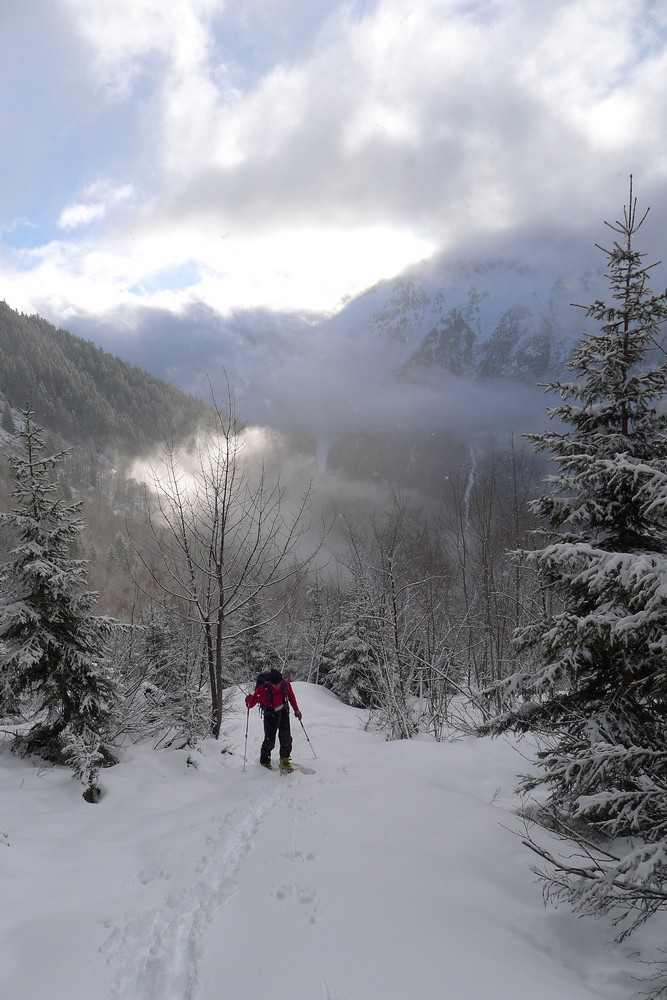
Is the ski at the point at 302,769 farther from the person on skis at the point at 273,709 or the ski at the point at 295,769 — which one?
the person on skis at the point at 273,709

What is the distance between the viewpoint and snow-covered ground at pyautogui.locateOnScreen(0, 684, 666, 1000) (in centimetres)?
274

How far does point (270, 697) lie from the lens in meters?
8.05

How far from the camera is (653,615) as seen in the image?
2.83m

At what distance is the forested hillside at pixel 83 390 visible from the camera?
455 feet

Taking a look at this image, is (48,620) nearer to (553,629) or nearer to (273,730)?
(273,730)

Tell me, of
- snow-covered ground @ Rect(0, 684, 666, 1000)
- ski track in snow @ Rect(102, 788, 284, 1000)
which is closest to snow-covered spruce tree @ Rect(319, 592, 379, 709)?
→ snow-covered ground @ Rect(0, 684, 666, 1000)

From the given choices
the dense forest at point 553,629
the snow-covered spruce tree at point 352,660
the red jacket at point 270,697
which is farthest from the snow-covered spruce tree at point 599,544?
the snow-covered spruce tree at point 352,660

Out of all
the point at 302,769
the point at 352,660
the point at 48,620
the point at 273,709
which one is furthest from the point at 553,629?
the point at 352,660

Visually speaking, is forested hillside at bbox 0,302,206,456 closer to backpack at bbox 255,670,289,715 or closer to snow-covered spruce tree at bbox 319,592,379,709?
snow-covered spruce tree at bbox 319,592,379,709

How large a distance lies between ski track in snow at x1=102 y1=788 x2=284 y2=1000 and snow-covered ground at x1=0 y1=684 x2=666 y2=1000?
12mm

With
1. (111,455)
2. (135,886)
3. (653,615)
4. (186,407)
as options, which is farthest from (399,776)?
(186,407)

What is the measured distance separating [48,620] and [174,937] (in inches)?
183

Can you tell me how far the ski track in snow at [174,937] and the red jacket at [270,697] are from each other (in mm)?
3409

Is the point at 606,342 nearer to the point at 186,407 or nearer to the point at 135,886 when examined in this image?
the point at 135,886
